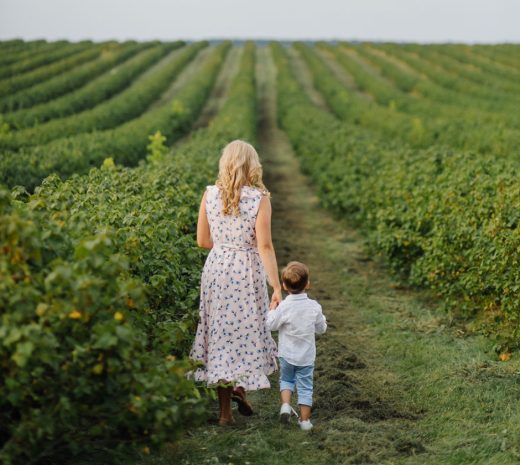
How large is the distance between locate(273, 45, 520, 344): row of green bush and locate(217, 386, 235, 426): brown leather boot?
315 centimetres

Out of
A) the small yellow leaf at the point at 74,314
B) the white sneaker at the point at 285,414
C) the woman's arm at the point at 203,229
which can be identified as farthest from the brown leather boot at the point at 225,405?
the small yellow leaf at the point at 74,314

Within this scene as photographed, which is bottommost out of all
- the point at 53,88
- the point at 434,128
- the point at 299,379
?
the point at 53,88

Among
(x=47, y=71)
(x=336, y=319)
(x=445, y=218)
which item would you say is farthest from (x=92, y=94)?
(x=336, y=319)

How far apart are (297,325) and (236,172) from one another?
1.20m

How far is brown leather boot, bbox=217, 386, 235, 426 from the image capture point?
5547 millimetres

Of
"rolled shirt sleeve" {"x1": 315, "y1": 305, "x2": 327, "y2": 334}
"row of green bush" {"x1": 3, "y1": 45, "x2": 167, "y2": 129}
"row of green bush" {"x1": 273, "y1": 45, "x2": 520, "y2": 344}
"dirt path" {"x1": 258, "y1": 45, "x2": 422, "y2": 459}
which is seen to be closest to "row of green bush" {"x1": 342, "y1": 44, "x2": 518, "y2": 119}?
"dirt path" {"x1": 258, "y1": 45, "x2": 422, "y2": 459}

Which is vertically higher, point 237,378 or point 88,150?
point 237,378

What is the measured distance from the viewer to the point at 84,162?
55.3 ft

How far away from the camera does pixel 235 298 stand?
18.5ft

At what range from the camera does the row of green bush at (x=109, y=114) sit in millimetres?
22705

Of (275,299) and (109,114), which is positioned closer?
(275,299)

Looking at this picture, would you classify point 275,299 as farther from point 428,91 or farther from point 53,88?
point 53,88

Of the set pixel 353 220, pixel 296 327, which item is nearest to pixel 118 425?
pixel 296 327

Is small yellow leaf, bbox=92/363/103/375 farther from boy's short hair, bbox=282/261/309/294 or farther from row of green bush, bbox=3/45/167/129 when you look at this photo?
row of green bush, bbox=3/45/167/129
